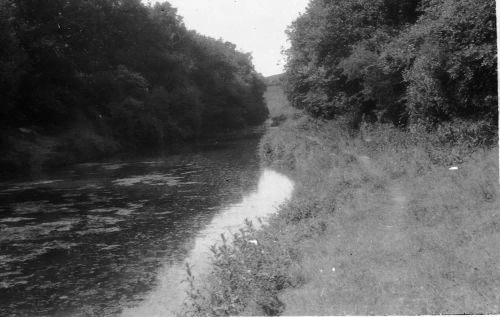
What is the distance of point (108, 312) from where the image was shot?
9.44 meters

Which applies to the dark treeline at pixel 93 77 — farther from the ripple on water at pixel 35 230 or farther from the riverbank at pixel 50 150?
the ripple on water at pixel 35 230

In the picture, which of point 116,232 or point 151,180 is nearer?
point 116,232

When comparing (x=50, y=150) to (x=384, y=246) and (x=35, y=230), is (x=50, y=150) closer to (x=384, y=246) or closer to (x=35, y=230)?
(x=35, y=230)

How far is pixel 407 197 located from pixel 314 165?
31.1ft

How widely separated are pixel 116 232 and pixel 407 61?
1320 centimetres

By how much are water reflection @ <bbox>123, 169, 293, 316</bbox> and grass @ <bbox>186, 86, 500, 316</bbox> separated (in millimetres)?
530

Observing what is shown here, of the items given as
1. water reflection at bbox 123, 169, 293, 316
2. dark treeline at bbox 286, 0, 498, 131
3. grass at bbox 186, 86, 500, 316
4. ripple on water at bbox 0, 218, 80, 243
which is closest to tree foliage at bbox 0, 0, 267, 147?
ripple on water at bbox 0, 218, 80, 243

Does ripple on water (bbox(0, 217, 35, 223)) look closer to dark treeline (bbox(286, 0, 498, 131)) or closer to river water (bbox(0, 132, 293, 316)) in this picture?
river water (bbox(0, 132, 293, 316))

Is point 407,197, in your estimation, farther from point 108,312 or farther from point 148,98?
point 148,98

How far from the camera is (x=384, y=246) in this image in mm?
9688

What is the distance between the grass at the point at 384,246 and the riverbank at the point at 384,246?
2cm

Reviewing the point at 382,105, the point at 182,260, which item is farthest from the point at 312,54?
the point at 182,260

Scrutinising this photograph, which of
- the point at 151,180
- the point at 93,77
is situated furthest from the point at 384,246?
the point at 93,77

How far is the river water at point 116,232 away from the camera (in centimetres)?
1024
